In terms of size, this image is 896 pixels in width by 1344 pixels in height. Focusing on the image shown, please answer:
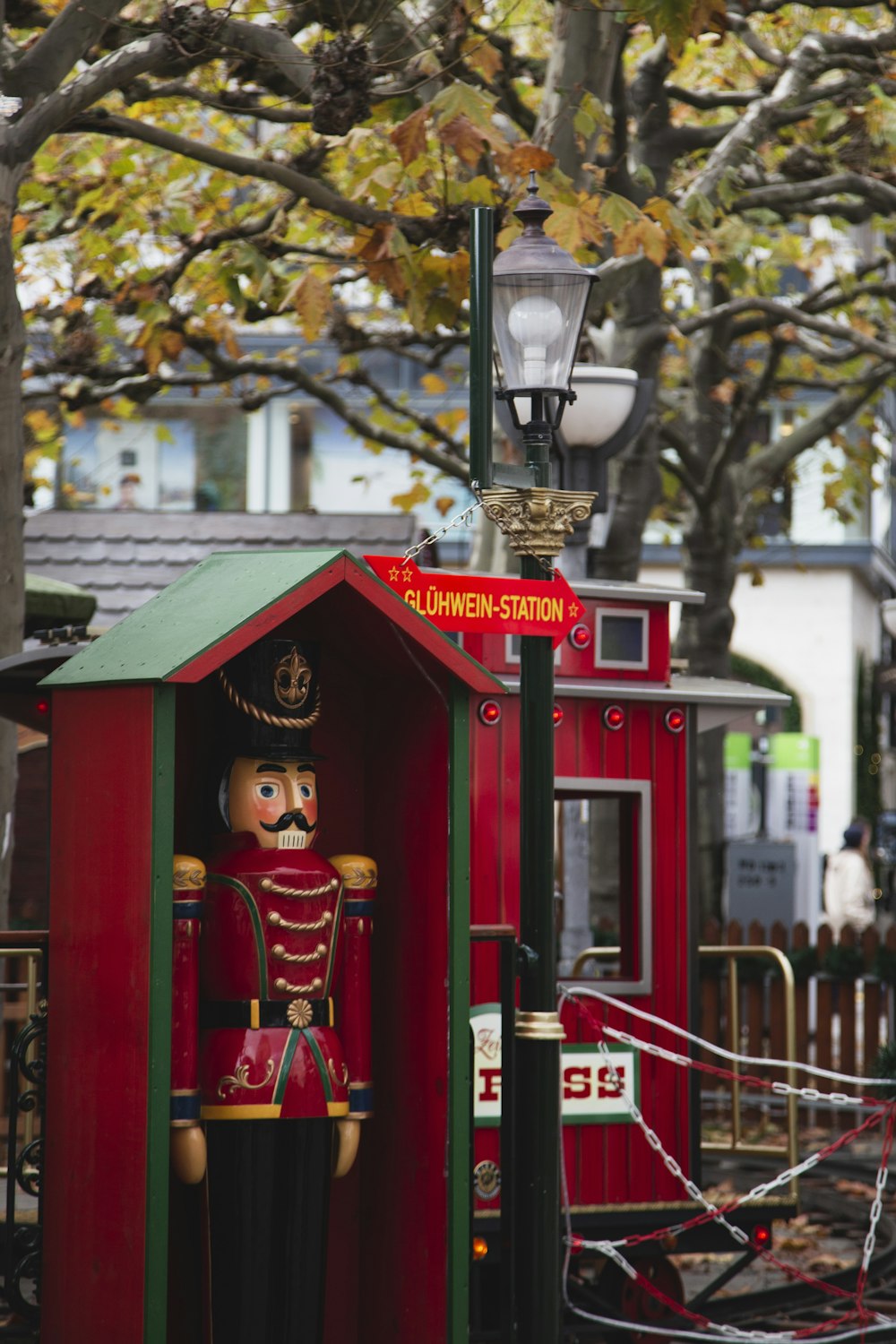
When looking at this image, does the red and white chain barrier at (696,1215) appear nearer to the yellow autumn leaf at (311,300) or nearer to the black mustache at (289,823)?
the black mustache at (289,823)

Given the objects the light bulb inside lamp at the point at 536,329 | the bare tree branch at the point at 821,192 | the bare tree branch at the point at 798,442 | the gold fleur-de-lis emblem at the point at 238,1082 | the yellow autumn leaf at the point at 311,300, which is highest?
the bare tree branch at the point at 821,192

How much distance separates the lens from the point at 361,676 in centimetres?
629

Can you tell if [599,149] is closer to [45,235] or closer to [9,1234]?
[45,235]

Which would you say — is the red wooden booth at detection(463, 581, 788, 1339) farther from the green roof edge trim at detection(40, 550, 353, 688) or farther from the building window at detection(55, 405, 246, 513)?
the building window at detection(55, 405, 246, 513)

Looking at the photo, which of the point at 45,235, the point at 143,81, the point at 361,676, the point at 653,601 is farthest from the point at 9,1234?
the point at 45,235

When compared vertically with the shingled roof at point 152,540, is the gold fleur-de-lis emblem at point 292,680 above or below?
below

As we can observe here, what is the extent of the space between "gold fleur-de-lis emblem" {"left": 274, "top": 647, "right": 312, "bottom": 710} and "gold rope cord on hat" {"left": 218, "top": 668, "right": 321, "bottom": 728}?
44 mm

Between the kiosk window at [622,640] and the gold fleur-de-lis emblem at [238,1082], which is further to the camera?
the kiosk window at [622,640]

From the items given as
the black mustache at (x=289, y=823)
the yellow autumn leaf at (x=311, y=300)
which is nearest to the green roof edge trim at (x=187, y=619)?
the black mustache at (x=289, y=823)

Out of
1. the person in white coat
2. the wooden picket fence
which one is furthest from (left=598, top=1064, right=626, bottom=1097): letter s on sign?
the person in white coat

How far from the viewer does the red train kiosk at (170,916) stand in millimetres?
5047

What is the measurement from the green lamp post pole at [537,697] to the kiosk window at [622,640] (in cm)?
195

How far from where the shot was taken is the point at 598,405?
905 centimetres

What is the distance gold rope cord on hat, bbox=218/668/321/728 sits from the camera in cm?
561
